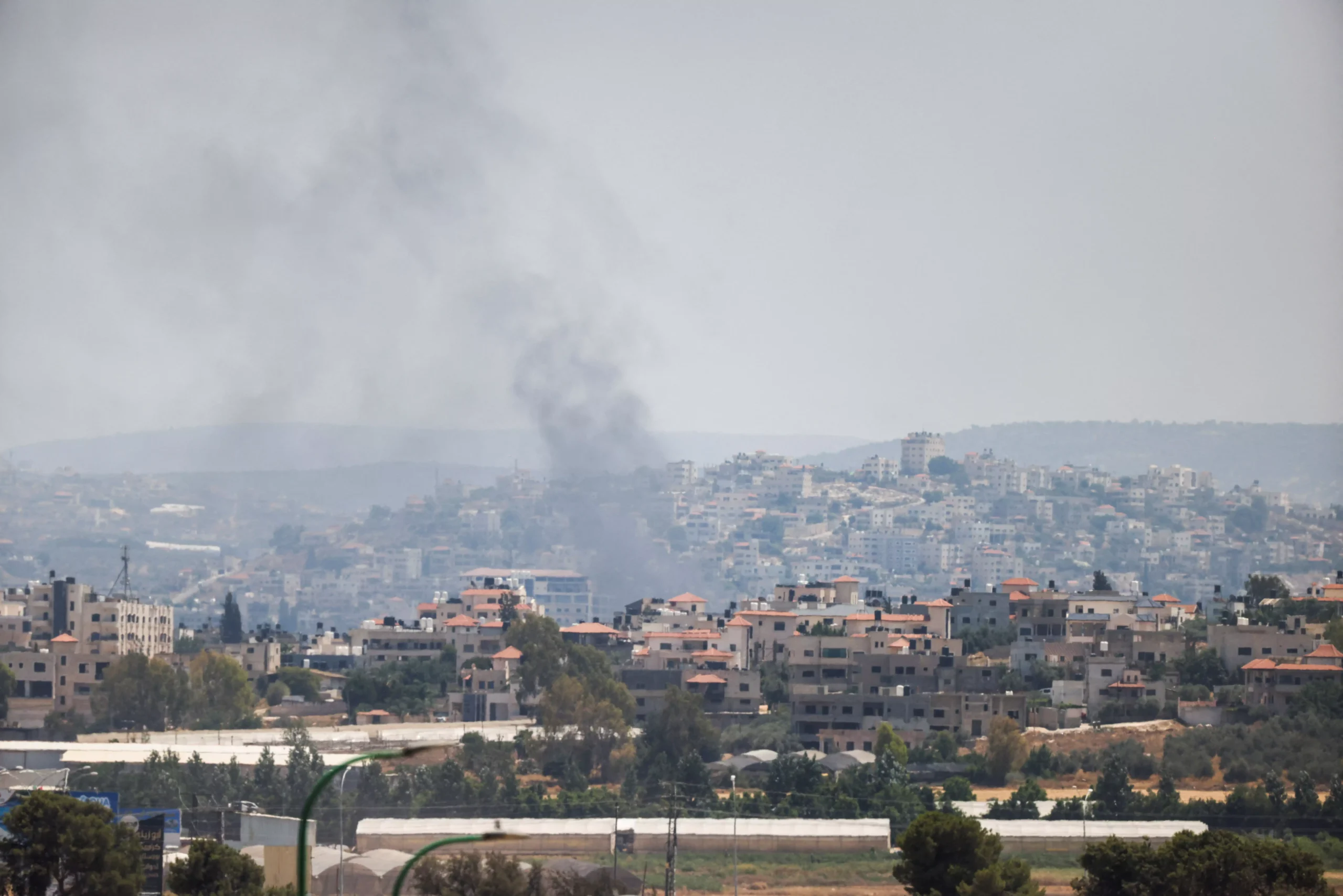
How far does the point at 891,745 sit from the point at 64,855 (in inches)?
1007

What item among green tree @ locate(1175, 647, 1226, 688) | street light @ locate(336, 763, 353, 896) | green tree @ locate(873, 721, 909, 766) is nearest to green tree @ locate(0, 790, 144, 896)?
street light @ locate(336, 763, 353, 896)

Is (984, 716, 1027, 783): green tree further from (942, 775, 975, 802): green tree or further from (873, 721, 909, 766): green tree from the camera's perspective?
(942, 775, 975, 802): green tree

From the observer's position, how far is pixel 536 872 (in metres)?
27.6

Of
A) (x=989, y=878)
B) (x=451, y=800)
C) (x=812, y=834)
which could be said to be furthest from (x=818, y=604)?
(x=989, y=878)

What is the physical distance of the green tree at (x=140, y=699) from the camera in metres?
64.1

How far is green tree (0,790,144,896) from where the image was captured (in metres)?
29.9

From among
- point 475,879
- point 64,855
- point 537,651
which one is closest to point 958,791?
point 537,651

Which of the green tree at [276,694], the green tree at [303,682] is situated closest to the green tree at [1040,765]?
the green tree at [303,682]

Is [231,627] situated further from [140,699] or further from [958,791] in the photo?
[958,791]

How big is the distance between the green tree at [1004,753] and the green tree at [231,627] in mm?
38872

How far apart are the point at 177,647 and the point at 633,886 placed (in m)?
→ 52.5

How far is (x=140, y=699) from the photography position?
64.2 m

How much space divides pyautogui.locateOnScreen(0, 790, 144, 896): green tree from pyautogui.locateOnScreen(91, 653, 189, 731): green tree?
33663 mm

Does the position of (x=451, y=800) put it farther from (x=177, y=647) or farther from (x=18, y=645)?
(x=177, y=647)
